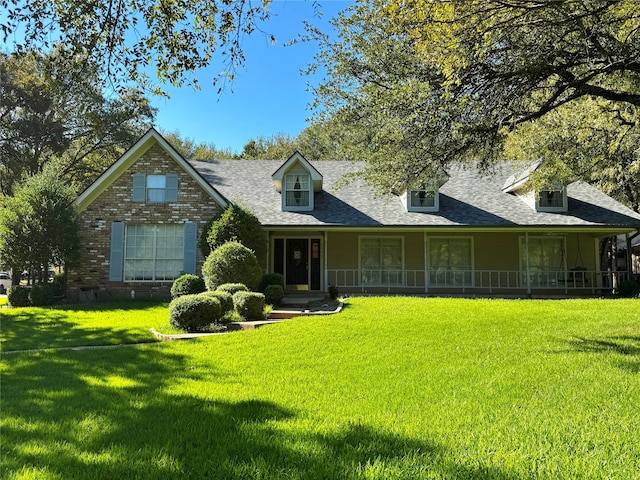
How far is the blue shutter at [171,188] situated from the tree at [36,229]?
3.29m

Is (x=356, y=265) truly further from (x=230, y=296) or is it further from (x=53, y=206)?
(x=53, y=206)

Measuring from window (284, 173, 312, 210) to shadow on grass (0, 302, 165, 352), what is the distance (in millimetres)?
7230

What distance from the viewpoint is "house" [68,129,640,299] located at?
15945 mm

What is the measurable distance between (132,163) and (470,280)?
14117 millimetres

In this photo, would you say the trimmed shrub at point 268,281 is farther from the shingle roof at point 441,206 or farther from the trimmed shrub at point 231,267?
the shingle roof at point 441,206

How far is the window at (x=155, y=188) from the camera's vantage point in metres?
16.1

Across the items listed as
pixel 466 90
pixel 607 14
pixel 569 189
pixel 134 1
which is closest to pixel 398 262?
pixel 569 189

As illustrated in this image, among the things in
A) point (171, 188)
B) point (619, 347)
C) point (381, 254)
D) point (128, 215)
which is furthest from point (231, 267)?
point (619, 347)

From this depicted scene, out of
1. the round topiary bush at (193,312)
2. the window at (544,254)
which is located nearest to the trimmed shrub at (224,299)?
the round topiary bush at (193,312)

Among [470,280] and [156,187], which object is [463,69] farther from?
[156,187]

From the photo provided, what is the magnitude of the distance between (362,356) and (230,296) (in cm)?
465

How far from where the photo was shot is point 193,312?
353 inches

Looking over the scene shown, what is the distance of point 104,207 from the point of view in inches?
632

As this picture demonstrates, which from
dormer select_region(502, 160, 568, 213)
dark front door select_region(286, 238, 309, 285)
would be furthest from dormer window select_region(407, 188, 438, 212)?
dark front door select_region(286, 238, 309, 285)
